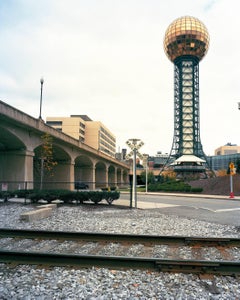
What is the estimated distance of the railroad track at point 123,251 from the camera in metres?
5.11

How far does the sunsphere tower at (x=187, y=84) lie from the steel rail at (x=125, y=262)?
92901 millimetres

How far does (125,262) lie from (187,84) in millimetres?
103317

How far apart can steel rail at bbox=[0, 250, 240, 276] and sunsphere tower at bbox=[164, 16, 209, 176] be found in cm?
9290

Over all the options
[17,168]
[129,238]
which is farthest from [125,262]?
[17,168]

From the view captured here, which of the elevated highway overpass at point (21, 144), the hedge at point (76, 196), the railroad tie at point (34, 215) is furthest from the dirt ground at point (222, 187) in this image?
the railroad tie at point (34, 215)

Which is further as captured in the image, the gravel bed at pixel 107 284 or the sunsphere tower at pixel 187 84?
the sunsphere tower at pixel 187 84

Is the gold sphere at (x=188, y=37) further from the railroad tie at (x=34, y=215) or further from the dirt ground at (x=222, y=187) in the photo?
the railroad tie at (x=34, y=215)

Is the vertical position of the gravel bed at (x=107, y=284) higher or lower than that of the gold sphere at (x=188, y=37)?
lower

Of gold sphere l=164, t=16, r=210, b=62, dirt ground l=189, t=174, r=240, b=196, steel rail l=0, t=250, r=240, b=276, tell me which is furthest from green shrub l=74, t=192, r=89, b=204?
gold sphere l=164, t=16, r=210, b=62

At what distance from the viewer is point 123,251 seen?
6.43 meters

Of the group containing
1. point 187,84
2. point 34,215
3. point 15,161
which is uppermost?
point 187,84

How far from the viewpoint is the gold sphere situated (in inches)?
3971

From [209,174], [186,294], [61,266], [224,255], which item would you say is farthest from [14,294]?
[209,174]

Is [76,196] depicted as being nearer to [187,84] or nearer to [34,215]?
[34,215]
